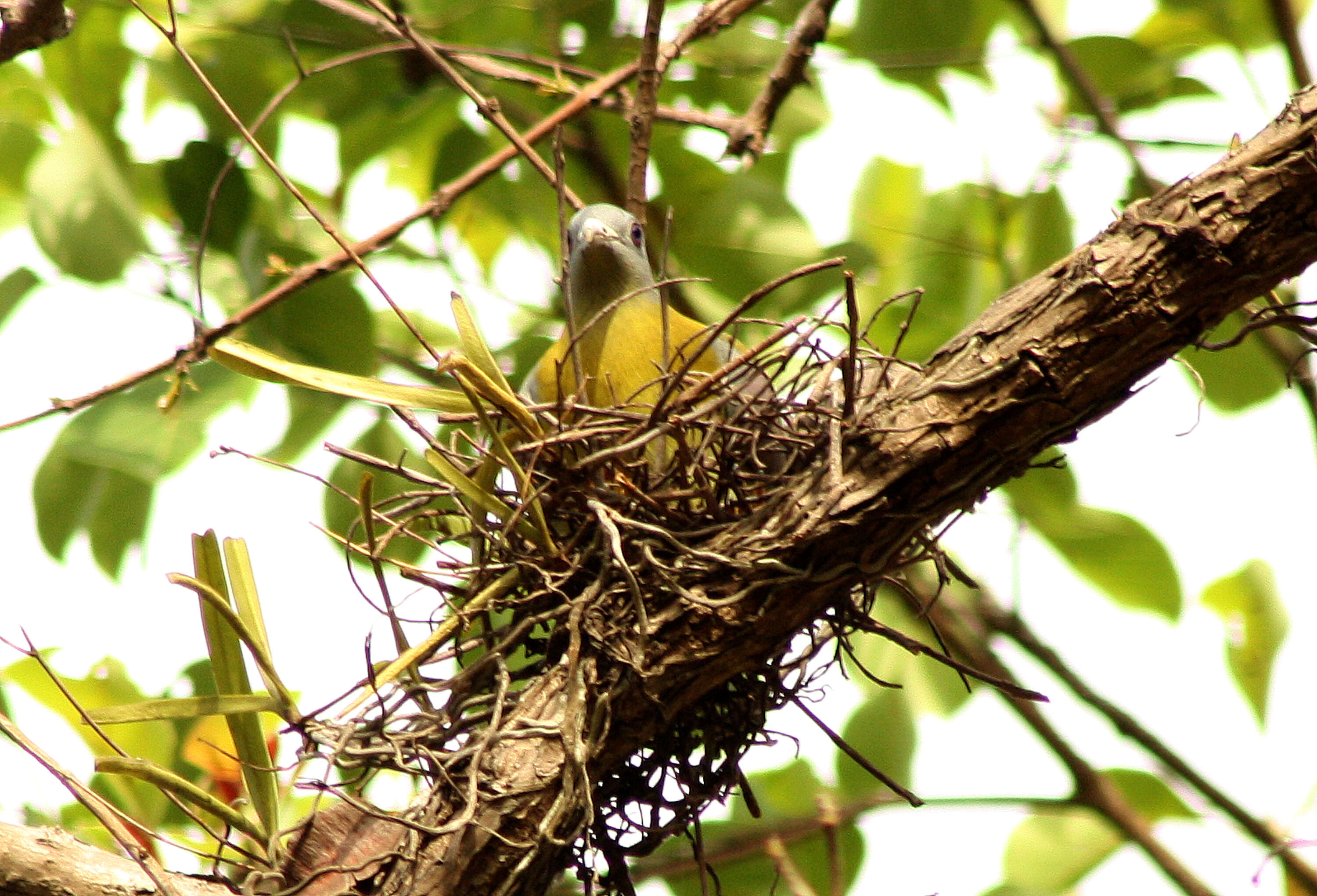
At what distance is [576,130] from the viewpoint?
4.36m

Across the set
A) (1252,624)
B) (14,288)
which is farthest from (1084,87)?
(14,288)

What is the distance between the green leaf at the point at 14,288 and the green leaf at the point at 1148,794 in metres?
4.04

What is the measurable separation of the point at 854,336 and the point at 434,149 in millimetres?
3095

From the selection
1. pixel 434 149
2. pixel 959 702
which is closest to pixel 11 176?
pixel 434 149

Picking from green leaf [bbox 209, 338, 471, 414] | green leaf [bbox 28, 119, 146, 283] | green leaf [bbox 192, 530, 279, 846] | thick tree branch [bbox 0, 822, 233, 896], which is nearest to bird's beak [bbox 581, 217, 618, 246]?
green leaf [bbox 209, 338, 471, 414]

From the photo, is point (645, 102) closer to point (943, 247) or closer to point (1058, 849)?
point (943, 247)

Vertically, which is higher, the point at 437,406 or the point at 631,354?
the point at 631,354

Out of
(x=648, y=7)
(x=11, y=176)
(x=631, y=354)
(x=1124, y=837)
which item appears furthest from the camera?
(x=1124, y=837)

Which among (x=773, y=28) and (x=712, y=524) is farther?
(x=773, y=28)

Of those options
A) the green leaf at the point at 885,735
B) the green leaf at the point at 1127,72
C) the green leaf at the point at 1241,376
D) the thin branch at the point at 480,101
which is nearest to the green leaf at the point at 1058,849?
the green leaf at the point at 885,735

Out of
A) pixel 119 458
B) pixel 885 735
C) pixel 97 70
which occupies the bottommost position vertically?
pixel 885 735

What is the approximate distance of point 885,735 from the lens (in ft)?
13.3

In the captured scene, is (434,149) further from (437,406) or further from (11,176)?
(437,406)

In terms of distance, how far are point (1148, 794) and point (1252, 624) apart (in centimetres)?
79
